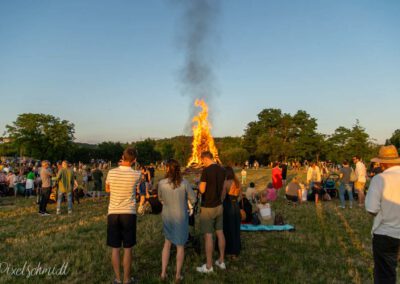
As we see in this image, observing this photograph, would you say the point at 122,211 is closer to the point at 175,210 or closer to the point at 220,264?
the point at 175,210

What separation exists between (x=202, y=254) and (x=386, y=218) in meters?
3.79

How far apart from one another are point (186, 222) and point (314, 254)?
309 cm

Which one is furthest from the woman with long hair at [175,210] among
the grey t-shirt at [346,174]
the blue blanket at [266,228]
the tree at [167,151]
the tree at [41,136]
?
the tree at [167,151]

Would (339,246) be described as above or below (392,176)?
below

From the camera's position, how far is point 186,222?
500cm

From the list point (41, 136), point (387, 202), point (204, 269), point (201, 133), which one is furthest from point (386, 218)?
point (41, 136)

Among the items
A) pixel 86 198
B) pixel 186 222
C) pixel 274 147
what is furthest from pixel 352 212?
pixel 274 147

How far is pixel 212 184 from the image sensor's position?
17.4 feet

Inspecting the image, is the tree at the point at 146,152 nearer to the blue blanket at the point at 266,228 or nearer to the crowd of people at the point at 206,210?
the blue blanket at the point at 266,228

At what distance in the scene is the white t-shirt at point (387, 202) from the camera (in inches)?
139

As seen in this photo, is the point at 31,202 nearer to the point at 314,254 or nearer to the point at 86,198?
the point at 86,198

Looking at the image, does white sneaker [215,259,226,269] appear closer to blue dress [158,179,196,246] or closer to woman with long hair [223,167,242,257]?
woman with long hair [223,167,242,257]

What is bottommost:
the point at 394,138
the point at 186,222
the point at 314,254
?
the point at 314,254

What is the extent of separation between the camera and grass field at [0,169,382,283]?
523 centimetres
